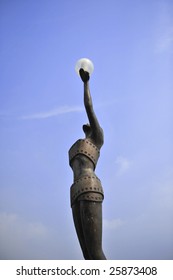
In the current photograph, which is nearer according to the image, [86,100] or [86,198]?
[86,198]

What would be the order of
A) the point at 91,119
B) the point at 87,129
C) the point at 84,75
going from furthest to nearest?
→ 1. the point at 87,129
2. the point at 84,75
3. the point at 91,119

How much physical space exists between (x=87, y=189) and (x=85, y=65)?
2650mm

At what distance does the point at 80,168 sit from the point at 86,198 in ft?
2.52

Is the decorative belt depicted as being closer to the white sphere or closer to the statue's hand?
the statue's hand

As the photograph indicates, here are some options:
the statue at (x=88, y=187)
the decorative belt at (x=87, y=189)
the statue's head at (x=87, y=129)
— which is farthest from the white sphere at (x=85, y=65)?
the decorative belt at (x=87, y=189)

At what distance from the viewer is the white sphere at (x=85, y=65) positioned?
9242mm

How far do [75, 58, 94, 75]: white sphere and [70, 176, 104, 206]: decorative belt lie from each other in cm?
231

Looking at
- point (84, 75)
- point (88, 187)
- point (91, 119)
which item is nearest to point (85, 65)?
point (84, 75)

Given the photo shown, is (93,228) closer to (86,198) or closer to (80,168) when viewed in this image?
(86,198)

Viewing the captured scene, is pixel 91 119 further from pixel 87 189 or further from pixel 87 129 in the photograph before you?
pixel 87 189

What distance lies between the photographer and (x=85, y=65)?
925 centimetres

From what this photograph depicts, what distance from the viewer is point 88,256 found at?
26.5ft

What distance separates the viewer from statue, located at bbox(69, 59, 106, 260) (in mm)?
7938
